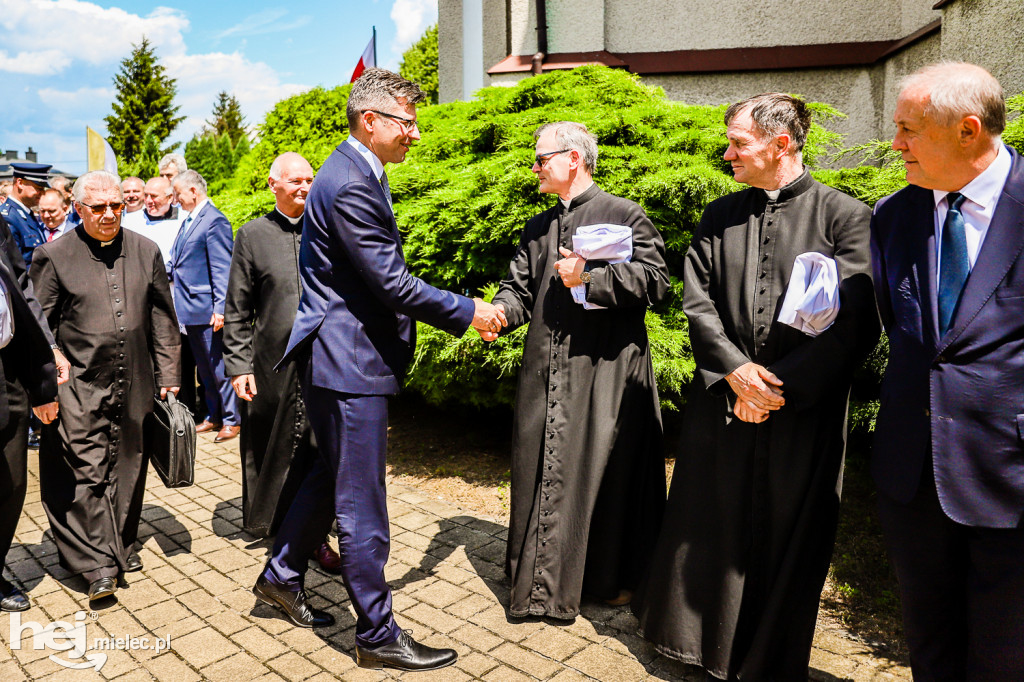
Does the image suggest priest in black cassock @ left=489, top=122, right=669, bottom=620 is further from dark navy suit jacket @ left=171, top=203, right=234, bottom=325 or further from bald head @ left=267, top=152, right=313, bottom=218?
dark navy suit jacket @ left=171, top=203, right=234, bottom=325

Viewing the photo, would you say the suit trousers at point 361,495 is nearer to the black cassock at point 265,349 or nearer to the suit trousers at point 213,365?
the black cassock at point 265,349

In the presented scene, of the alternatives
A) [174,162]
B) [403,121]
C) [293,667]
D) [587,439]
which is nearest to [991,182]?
[587,439]

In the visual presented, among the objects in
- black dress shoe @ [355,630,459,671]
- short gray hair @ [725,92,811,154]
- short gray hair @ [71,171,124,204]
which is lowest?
black dress shoe @ [355,630,459,671]

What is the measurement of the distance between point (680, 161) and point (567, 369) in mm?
2463

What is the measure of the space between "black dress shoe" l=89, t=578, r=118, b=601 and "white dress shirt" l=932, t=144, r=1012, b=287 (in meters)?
4.12

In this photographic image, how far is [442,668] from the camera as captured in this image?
11.3ft

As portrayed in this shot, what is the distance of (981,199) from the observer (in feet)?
8.14

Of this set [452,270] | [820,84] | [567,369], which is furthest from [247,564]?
[820,84]

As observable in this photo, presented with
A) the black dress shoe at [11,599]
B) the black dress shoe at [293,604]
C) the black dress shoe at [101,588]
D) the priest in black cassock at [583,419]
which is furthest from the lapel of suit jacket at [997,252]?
the black dress shoe at [11,599]

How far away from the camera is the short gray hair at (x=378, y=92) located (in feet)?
11.4

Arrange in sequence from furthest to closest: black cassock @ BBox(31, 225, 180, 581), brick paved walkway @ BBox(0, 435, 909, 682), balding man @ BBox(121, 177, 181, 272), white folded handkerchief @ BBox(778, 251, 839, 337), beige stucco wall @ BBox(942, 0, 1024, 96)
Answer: balding man @ BBox(121, 177, 181, 272) → beige stucco wall @ BBox(942, 0, 1024, 96) → black cassock @ BBox(31, 225, 180, 581) → brick paved walkway @ BBox(0, 435, 909, 682) → white folded handkerchief @ BBox(778, 251, 839, 337)

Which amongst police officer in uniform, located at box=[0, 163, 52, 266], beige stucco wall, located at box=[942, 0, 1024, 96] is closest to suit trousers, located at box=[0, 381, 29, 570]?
police officer in uniform, located at box=[0, 163, 52, 266]

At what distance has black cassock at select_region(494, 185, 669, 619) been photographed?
3888 mm

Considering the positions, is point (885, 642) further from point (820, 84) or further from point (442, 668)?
point (820, 84)
